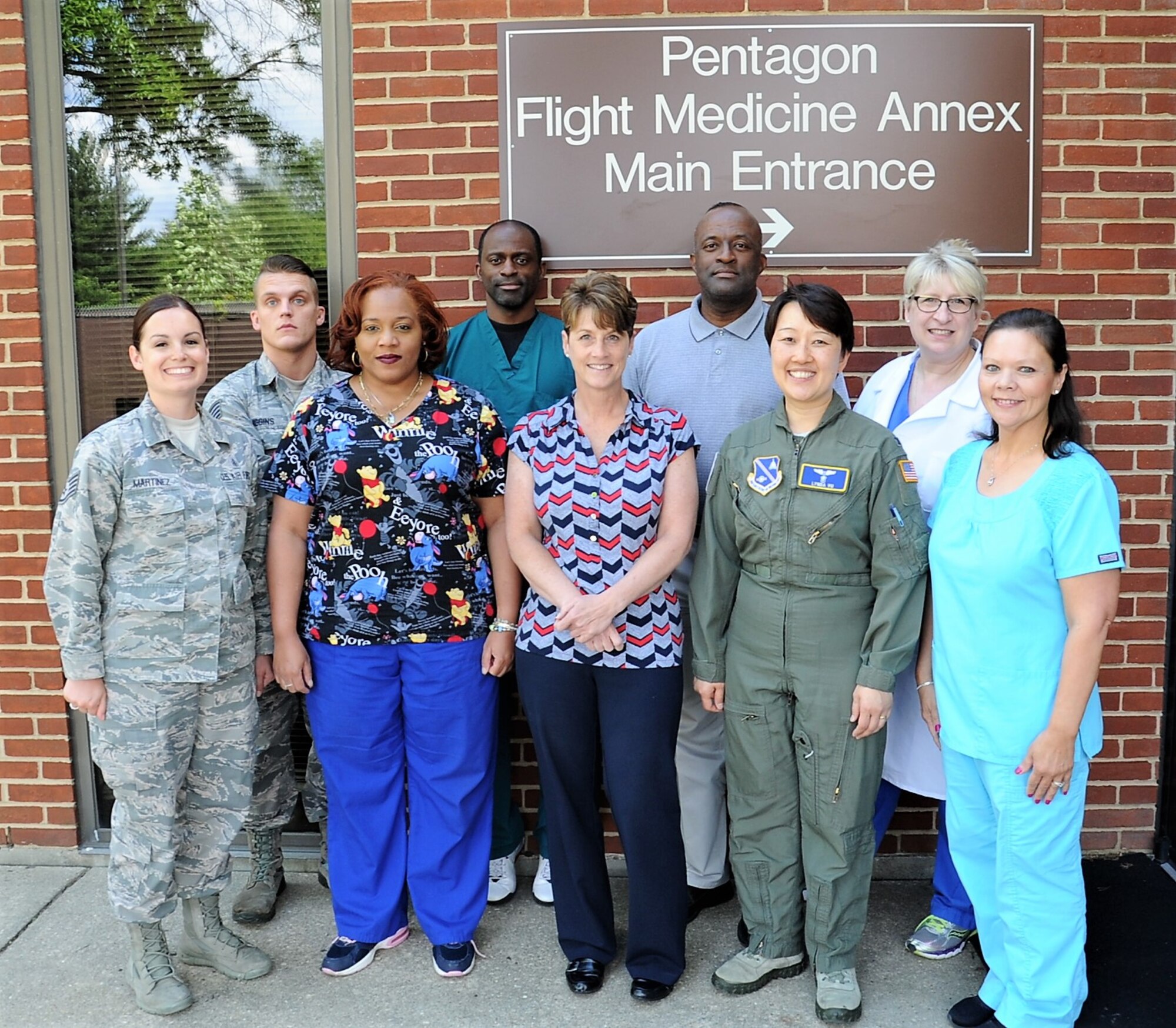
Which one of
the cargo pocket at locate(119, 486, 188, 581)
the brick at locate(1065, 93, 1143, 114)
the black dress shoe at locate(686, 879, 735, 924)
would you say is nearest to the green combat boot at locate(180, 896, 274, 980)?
the cargo pocket at locate(119, 486, 188, 581)

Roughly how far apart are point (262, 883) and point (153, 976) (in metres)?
0.55

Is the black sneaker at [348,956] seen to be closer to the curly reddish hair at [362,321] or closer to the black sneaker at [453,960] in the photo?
the black sneaker at [453,960]

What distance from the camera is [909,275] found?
3.03 m

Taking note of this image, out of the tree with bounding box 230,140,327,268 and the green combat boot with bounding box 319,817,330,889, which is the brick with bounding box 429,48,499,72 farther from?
the green combat boot with bounding box 319,817,330,889

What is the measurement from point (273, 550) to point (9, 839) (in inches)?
74.0

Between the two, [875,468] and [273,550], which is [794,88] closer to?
[875,468]

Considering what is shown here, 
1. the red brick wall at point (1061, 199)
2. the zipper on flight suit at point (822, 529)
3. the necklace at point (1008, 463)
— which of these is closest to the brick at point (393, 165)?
the red brick wall at point (1061, 199)

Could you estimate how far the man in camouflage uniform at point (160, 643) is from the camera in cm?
273

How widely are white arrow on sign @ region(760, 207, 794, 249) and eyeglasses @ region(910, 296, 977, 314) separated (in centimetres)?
73

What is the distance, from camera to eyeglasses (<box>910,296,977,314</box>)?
294 centimetres

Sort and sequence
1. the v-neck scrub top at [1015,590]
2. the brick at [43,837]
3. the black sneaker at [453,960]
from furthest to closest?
the brick at [43,837], the black sneaker at [453,960], the v-neck scrub top at [1015,590]

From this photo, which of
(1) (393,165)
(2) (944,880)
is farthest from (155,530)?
(2) (944,880)

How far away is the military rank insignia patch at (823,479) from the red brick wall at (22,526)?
266 centimetres

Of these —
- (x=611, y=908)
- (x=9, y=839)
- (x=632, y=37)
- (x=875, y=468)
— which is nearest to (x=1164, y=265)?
(x=875, y=468)
